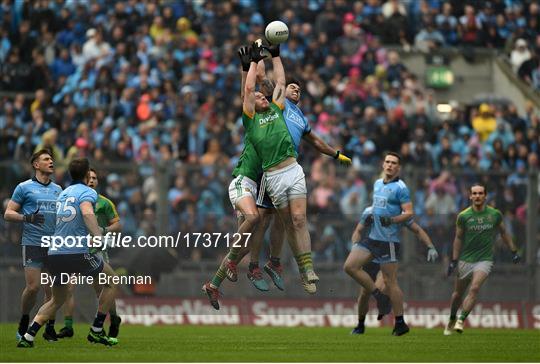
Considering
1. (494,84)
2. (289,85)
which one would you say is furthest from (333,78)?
(289,85)

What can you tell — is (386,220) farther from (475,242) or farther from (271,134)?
(271,134)

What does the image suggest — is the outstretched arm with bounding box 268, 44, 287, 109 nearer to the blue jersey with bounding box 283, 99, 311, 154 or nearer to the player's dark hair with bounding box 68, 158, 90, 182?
the blue jersey with bounding box 283, 99, 311, 154

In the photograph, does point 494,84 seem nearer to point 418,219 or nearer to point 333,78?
point 333,78

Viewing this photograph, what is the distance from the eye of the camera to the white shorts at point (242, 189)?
2117 centimetres

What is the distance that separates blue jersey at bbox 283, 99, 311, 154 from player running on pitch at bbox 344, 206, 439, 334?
318cm

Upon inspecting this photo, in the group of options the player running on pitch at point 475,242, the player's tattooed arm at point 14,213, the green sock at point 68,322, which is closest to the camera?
the player's tattooed arm at point 14,213

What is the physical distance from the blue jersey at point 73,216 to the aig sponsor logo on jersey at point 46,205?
1.66 m

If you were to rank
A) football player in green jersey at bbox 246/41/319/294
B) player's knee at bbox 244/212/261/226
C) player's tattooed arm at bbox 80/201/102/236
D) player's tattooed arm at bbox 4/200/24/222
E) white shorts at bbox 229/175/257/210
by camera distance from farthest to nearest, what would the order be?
1. white shorts at bbox 229/175/257/210
2. player's knee at bbox 244/212/261/226
3. football player in green jersey at bbox 246/41/319/294
4. player's tattooed arm at bbox 4/200/24/222
5. player's tattooed arm at bbox 80/201/102/236

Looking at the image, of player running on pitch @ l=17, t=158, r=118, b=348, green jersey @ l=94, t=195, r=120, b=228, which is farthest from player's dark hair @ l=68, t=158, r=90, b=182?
green jersey @ l=94, t=195, r=120, b=228

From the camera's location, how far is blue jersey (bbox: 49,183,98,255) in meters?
19.1

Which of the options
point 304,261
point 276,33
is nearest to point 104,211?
point 304,261

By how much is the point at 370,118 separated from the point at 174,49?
4.71 meters

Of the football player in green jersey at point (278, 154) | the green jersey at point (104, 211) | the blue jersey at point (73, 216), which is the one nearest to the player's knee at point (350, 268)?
the football player in green jersey at point (278, 154)

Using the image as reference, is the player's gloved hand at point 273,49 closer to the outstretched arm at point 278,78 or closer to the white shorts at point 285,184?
the outstretched arm at point 278,78
